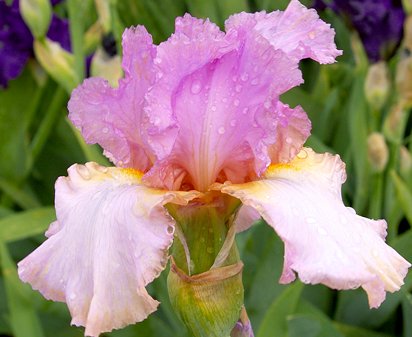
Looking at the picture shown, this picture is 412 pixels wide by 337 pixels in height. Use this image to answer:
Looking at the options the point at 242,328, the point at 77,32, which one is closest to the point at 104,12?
the point at 77,32

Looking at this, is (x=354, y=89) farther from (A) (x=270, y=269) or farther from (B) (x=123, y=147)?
(B) (x=123, y=147)

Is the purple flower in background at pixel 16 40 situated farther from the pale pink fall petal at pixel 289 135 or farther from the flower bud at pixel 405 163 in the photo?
the pale pink fall petal at pixel 289 135

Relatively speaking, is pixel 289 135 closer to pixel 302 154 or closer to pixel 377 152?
pixel 302 154

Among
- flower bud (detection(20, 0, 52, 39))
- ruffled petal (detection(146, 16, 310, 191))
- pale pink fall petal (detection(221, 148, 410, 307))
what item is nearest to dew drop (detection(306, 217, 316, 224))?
pale pink fall petal (detection(221, 148, 410, 307))

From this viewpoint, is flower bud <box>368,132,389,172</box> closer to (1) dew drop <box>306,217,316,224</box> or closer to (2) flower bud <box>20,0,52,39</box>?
(2) flower bud <box>20,0,52,39</box>

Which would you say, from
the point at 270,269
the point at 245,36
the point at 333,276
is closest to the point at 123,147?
the point at 245,36

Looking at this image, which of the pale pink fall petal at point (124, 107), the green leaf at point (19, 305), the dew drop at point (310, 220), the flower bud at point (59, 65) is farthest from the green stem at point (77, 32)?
the dew drop at point (310, 220)
